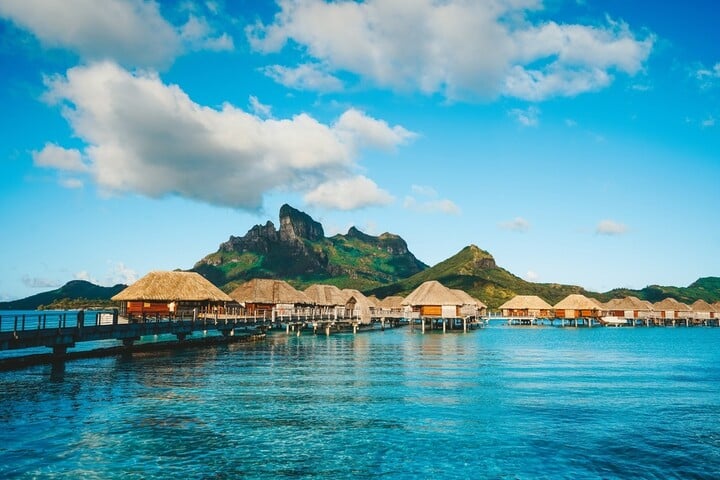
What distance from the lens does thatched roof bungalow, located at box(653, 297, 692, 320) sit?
126312 mm

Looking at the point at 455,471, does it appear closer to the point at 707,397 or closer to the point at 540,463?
the point at 540,463

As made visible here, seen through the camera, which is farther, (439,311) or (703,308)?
(703,308)

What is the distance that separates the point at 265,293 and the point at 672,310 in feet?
331

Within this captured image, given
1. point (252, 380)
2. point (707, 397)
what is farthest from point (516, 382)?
point (252, 380)

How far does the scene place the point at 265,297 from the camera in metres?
76.6

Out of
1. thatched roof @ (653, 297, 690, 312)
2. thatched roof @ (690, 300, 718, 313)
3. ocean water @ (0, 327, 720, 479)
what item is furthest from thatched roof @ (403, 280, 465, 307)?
thatched roof @ (690, 300, 718, 313)

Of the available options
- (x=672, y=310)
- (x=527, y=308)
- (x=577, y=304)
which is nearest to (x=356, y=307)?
(x=527, y=308)

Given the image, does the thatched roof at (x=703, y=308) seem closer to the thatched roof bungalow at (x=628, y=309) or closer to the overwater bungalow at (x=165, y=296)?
the thatched roof bungalow at (x=628, y=309)

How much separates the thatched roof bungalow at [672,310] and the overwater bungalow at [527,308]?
27364 millimetres

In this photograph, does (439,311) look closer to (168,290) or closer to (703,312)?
(168,290)

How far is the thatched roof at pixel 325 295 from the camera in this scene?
9094cm

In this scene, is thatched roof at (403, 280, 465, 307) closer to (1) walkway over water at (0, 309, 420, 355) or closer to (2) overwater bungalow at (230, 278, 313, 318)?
(1) walkway over water at (0, 309, 420, 355)

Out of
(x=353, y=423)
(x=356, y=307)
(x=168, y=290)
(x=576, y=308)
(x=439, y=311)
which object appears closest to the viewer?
(x=353, y=423)

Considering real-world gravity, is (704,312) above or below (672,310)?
below
